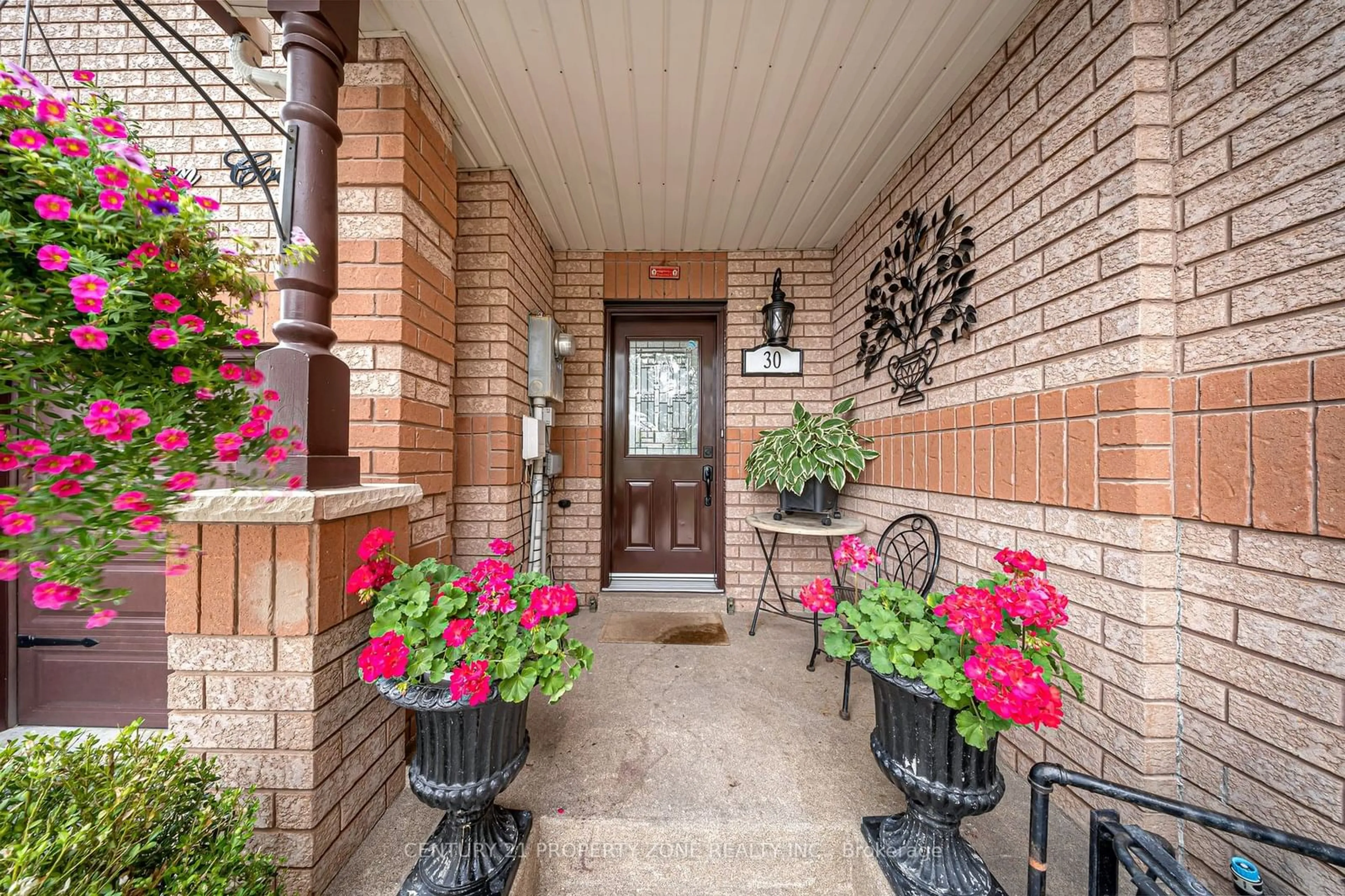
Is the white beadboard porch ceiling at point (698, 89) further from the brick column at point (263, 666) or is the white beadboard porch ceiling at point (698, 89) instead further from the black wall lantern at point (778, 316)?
the brick column at point (263, 666)

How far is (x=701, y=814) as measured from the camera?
1.15 metres

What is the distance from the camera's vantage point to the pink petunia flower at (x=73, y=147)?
590 millimetres

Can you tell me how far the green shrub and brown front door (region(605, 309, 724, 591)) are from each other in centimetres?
222

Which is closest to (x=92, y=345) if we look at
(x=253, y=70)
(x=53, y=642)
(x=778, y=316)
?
(x=253, y=70)

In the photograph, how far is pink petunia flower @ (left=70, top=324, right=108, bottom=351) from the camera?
58 centimetres

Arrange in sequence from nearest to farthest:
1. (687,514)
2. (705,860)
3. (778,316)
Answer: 1. (705,860)
2. (778,316)
3. (687,514)

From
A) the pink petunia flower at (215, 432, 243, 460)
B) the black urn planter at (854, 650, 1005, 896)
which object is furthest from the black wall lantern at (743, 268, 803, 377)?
the pink petunia flower at (215, 432, 243, 460)

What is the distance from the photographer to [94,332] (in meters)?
0.59

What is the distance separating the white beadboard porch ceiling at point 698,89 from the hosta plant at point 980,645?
172cm

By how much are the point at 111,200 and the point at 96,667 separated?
6.65 ft

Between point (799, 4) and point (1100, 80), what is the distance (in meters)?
0.87

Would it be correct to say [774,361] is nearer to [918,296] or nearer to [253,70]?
[918,296]

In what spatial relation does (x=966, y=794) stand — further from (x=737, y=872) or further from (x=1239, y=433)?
(x=1239, y=433)

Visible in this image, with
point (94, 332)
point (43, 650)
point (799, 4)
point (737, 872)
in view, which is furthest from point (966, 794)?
point (43, 650)
